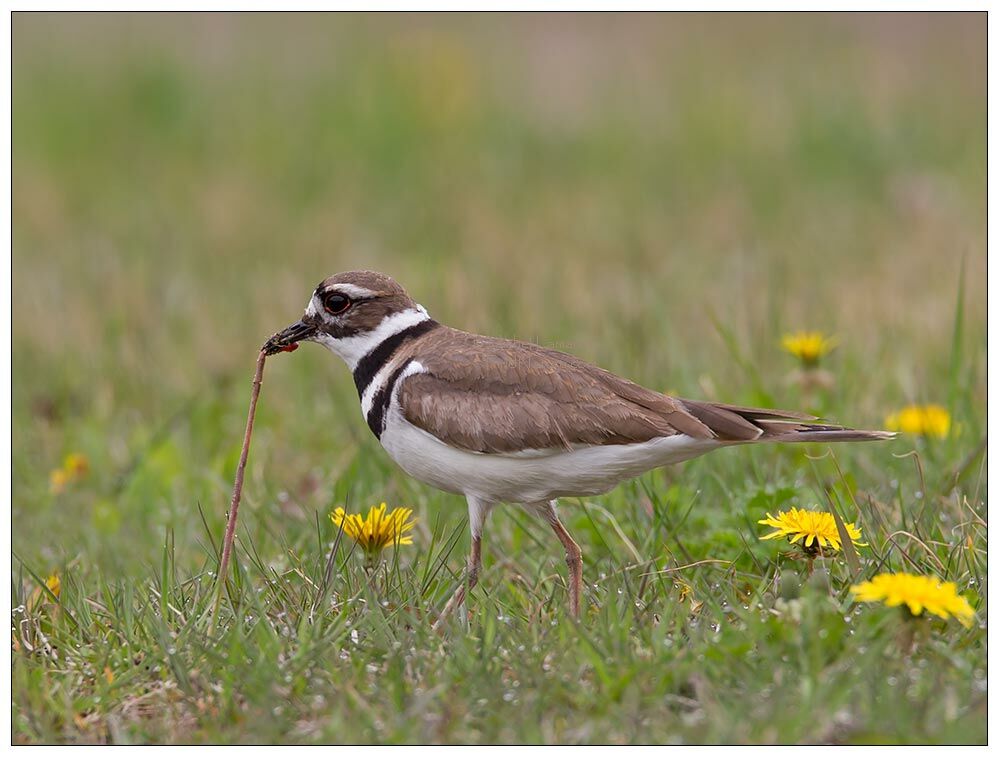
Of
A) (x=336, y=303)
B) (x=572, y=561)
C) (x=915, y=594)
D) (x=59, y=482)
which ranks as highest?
(x=336, y=303)

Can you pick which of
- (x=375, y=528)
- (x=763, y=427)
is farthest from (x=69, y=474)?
(x=763, y=427)

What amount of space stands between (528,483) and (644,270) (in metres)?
4.79

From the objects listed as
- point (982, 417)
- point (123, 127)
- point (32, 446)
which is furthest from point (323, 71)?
point (982, 417)

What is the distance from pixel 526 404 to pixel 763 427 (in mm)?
707

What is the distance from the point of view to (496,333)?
23.1 ft

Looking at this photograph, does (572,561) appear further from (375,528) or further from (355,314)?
(355,314)

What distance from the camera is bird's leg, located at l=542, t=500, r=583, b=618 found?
388 centimetres

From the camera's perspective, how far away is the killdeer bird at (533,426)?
3.84 meters

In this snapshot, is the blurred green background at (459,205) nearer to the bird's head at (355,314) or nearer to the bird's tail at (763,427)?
the bird's head at (355,314)

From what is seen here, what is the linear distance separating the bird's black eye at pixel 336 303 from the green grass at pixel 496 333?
69 centimetres

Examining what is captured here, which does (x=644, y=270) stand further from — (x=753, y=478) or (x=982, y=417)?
(x=753, y=478)

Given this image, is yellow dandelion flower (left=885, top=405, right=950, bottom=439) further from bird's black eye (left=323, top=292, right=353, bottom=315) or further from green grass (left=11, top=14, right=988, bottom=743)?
bird's black eye (left=323, top=292, right=353, bottom=315)

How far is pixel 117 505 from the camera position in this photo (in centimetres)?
590

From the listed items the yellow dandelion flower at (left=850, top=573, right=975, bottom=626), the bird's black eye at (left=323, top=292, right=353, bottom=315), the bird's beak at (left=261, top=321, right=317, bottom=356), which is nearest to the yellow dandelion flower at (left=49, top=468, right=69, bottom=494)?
the bird's beak at (left=261, top=321, right=317, bottom=356)
